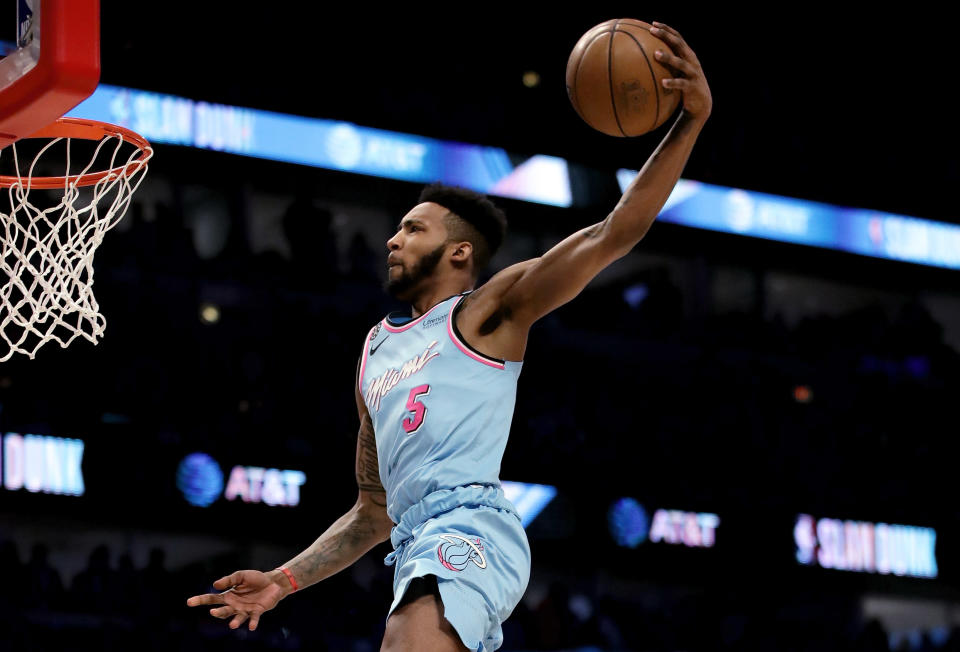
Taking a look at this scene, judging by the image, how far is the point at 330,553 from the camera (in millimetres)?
3602

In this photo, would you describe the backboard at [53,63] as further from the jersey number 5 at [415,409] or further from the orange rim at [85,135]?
the jersey number 5 at [415,409]

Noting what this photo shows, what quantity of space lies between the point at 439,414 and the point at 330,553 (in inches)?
24.3

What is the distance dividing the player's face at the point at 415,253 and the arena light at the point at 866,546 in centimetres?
790

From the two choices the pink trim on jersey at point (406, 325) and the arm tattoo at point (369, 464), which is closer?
the pink trim on jersey at point (406, 325)

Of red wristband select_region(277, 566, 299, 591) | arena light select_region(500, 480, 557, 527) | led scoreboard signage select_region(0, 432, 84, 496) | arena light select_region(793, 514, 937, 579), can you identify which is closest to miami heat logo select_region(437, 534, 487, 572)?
red wristband select_region(277, 566, 299, 591)

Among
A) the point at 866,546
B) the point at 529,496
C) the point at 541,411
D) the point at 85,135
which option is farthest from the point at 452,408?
the point at 866,546

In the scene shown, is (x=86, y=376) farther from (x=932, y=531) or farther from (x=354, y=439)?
(x=932, y=531)

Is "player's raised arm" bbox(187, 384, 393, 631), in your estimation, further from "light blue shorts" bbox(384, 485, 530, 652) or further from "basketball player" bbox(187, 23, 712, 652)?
"light blue shorts" bbox(384, 485, 530, 652)

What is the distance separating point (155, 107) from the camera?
937 cm

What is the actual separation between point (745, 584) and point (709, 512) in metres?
1.01

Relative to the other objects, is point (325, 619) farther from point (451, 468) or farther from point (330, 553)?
point (451, 468)

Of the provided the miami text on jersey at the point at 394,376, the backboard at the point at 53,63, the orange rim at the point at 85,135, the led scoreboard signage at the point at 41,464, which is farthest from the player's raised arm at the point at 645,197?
the led scoreboard signage at the point at 41,464

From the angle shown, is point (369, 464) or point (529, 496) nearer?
point (369, 464)

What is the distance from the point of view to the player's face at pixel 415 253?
3.56 m
